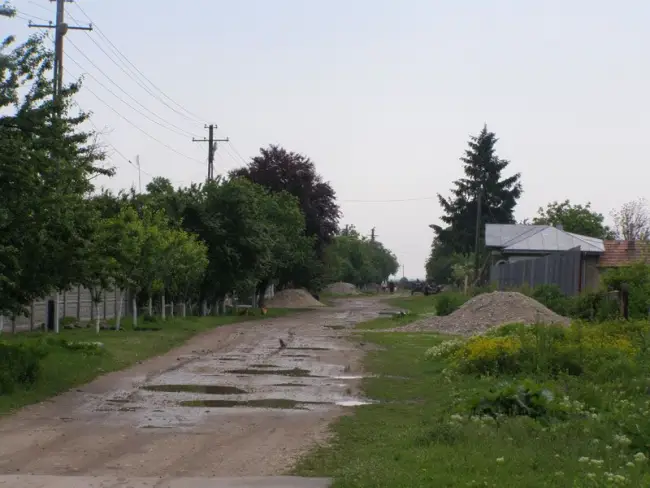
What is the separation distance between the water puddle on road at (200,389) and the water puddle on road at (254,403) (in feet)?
3.57

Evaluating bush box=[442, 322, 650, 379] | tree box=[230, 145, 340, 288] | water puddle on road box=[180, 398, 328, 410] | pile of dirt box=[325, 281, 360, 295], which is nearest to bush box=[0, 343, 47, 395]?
water puddle on road box=[180, 398, 328, 410]

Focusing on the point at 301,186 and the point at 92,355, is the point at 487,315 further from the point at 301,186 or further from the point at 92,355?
the point at 301,186

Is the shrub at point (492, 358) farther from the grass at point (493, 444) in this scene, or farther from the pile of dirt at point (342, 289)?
the pile of dirt at point (342, 289)

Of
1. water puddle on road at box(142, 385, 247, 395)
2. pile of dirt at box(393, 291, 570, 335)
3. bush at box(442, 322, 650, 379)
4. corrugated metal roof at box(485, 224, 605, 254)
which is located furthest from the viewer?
corrugated metal roof at box(485, 224, 605, 254)

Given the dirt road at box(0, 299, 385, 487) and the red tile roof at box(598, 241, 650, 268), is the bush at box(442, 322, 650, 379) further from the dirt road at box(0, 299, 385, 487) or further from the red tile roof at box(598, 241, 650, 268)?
the red tile roof at box(598, 241, 650, 268)

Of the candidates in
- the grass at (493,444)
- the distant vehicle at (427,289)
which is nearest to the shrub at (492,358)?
the grass at (493,444)

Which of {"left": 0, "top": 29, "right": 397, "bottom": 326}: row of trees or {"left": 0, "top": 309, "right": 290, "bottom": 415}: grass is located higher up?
{"left": 0, "top": 29, "right": 397, "bottom": 326}: row of trees

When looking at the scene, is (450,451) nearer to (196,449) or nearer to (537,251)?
(196,449)

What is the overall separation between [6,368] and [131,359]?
6.86 meters

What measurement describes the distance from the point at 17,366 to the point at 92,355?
4.98m

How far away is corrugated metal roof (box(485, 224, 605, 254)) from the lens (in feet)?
185

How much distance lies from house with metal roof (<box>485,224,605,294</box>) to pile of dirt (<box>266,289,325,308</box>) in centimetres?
1511

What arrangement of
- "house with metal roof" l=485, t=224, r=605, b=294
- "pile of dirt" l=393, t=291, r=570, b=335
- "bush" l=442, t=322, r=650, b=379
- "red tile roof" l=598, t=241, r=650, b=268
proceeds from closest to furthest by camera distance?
"bush" l=442, t=322, r=650, b=379
"pile of dirt" l=393, t=291, r=570, b=335
"house with metal roof" l=485, t=224, r=605, b=294
"red tile roof" l=598, t=241, r=650, b=268

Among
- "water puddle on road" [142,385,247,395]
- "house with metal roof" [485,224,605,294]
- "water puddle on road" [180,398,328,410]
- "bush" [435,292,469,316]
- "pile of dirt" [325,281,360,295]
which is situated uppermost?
"house with metal roof" [485,224,605,294]
